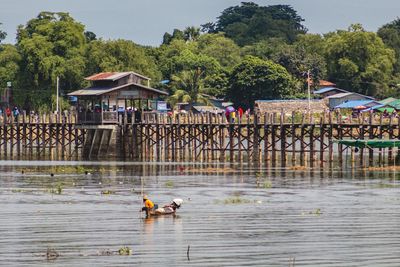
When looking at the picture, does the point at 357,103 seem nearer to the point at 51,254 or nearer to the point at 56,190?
the point at 56,190

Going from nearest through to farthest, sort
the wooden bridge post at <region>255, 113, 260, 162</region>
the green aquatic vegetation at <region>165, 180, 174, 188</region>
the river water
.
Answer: the river water, the green aquatic vegetation at <region>165, 180, 174, 188</region>, the wooden bridge post at <region>255, 113, 260, 162</region>

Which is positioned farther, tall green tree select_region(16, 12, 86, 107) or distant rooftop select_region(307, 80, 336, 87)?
distant rooftop select_region(307, 80, 336, 87)

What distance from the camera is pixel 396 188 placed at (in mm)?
64062

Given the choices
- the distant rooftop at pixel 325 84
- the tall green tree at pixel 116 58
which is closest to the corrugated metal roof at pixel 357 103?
the distant rooftop at pixel 325 84

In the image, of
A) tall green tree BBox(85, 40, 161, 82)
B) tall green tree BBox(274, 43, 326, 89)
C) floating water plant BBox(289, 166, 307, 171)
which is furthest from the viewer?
tall green tree BBox(274, 43, 326, 89)

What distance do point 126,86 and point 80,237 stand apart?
54.4 metres

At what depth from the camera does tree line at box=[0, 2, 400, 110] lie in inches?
5812

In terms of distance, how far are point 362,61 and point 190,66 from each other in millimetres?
22437

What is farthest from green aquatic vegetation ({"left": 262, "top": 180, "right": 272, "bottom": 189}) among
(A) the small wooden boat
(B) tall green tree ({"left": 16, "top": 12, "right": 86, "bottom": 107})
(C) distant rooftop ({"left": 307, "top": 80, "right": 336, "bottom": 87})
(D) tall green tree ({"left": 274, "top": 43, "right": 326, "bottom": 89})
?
(C) distant rooftop ({"left": 307, "top": 80, "right": 336, "bottom": 87})

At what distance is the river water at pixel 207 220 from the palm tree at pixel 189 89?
68.4 metres

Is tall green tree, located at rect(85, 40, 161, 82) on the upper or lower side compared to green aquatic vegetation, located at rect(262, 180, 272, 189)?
upper

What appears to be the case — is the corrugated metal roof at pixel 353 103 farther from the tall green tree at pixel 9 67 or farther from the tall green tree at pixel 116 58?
the tall green tree at pixel 9 67

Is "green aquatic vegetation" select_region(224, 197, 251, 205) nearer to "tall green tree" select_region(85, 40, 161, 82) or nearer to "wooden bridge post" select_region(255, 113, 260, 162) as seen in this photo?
"wooden bridge post" select_region(255, 113, 260, 162)

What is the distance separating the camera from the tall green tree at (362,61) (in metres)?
170
